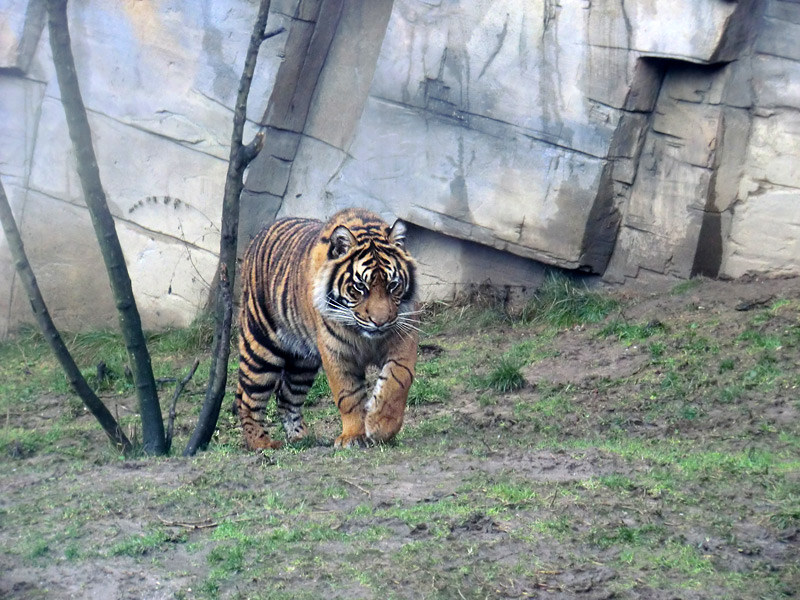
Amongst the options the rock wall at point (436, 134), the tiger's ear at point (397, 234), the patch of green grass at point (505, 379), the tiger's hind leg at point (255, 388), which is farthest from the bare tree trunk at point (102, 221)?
the rock wall at point (436, 134)

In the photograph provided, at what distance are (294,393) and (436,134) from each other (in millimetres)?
3147

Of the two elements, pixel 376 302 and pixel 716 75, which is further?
pixel 716 75

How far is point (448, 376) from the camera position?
25.0 feet

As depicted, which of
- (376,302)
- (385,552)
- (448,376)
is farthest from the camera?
(448,376)

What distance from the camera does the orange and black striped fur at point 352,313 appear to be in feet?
17.3

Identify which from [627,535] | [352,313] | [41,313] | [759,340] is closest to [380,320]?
[352,313]

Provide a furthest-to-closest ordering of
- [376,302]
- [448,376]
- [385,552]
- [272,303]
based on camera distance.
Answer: [448,376]
[272,303]
[376,302]
[385,552]

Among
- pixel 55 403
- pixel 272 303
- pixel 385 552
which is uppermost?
pixel 272 303

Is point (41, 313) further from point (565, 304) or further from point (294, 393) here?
point (565, 304)

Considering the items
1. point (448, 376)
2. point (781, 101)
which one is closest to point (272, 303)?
point (448, 376)

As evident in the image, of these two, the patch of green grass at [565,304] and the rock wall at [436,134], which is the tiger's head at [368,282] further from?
the rock wall at [436,134]

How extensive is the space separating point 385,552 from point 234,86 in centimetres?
634

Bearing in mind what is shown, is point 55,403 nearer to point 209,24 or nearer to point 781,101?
point 209,24

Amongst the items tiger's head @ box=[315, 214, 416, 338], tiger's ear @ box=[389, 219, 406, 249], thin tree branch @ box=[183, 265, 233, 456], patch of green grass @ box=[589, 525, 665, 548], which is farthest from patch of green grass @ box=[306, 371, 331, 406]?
patch of green grass @ box=[589, 525, 665, 548]
